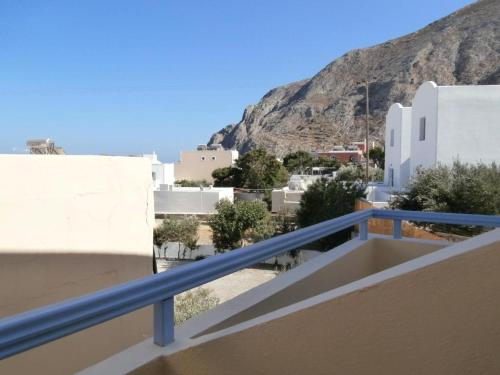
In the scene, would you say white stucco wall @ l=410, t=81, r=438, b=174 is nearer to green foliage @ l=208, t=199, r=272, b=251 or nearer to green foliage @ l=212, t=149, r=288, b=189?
green foliage @ l=208, t=199, r=272, b=251

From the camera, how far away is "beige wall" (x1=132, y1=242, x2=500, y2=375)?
140 centimetres

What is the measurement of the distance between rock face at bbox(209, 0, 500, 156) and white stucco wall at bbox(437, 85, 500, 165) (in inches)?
2317

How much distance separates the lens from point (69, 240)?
4.34 metres

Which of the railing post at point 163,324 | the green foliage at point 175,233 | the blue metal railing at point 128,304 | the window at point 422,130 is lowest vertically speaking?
the green foliage at point 175,233

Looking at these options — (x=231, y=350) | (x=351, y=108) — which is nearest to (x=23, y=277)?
(x=231, y=350)

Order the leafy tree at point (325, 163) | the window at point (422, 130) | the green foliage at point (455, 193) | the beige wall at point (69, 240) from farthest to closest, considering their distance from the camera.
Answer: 1. the leafy tree at point (325, 163)
2. the window at point (422, 130)
3. the green foliage at point (455, 193)
4. the beige wall at point (69, 240)

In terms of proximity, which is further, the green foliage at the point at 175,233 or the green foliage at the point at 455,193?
the green foliage at the point at 175,233

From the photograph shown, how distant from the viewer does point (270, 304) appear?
2305mm

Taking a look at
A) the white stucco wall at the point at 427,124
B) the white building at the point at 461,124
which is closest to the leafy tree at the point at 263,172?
the white stucco wall at the point at 427,124

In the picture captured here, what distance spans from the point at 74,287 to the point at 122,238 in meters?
0.81

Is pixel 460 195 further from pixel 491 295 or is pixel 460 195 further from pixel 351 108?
pixel 351 108

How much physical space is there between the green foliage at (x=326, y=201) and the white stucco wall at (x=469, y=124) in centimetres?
414

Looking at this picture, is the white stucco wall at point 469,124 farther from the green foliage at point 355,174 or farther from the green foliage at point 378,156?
the green foliage at point 378,156

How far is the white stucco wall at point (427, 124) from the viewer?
63.9 feet
